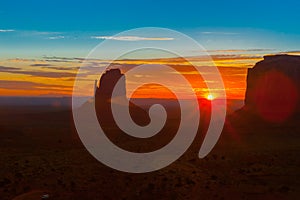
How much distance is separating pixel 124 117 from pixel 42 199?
212 ft

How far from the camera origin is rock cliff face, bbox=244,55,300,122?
71.7m

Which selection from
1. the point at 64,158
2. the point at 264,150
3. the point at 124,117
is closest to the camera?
the point at 64,158

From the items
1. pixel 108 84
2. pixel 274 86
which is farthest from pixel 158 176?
pixel 108 84

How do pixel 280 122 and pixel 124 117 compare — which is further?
pixel 124 117

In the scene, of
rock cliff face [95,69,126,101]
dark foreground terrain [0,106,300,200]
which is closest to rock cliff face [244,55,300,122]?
dark foreground terrain [0,106,300,200]

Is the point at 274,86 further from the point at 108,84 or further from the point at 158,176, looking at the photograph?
the point at 158,176

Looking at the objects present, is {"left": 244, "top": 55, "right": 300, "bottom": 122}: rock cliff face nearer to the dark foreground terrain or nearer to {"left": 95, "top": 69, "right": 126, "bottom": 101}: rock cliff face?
the dark foreground terrain

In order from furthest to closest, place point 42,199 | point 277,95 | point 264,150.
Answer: point 277,95, point 264,150, point 42,199

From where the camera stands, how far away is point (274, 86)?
74750mm

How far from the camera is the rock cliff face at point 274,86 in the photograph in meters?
71.7

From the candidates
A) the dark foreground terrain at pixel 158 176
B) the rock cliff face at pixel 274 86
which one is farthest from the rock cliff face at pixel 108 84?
the dark foreground terrain at pixel 158 176

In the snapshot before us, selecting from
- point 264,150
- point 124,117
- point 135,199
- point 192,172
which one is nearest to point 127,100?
point 124,117

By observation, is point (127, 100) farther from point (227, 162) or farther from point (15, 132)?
point (227, 162)

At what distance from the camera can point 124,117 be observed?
84562 mm
